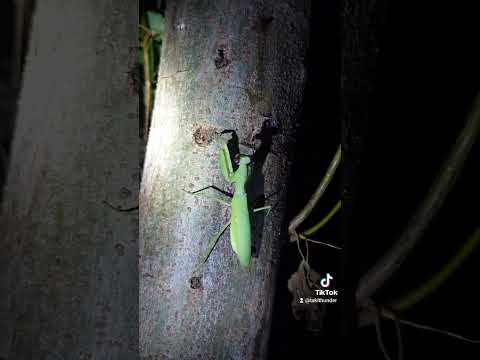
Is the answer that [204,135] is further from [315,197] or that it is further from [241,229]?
[315,197]

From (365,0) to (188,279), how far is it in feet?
3.14

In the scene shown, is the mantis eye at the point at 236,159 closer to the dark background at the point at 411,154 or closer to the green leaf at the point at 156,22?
the dark background at the point at 411,154

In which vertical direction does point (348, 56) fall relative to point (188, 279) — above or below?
above

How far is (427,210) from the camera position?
115 centimetres

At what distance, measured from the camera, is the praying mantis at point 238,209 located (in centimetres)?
82

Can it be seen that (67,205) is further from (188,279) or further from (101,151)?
(188,279)

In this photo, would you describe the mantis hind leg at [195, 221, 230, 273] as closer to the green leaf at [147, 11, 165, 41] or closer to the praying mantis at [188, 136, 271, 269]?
the praying mantis at [188, 136, 271, 269]

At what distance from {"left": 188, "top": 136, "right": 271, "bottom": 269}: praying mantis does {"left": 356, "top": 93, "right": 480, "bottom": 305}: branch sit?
23.7 inches

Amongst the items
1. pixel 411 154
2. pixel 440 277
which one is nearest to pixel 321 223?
pixel 440 277

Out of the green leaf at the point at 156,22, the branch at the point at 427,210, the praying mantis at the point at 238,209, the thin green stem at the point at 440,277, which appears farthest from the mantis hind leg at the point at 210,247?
the green leaf at the point at 156,22

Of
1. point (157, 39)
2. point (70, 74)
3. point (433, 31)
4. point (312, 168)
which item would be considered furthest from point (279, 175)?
point (433, 31)

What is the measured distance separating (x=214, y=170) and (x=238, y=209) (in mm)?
119

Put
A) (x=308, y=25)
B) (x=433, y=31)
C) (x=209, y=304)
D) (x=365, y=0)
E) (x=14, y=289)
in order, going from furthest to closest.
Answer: (x=433, y=31) → (x=14, y=289) → (x=365, y=0) → (x=308, y=25) → (x=209, y=304)

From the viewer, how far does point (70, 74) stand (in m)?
1.13
